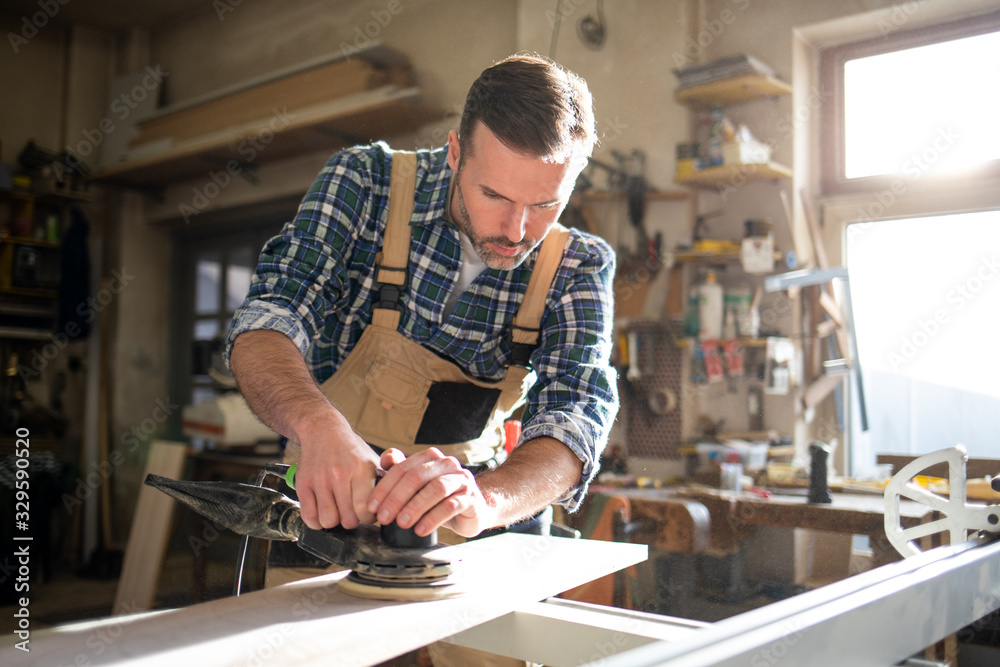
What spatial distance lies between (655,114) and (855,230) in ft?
2.85

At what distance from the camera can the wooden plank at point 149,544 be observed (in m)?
3.23

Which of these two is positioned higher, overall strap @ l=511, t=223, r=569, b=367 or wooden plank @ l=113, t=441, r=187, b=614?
overall strap @ l=511, t=223, r=569, b=367

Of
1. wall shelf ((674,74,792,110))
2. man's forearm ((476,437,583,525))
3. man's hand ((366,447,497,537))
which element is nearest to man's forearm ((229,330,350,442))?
man's hand ((366,447,497,537))

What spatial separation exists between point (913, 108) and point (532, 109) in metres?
2.23

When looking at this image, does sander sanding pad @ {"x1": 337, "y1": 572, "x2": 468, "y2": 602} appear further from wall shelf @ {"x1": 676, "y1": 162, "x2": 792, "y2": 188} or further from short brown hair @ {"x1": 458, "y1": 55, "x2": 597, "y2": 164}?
wall shelf @ {"x1": 676, "y1": 162, "x2": 792, "y2": 188}

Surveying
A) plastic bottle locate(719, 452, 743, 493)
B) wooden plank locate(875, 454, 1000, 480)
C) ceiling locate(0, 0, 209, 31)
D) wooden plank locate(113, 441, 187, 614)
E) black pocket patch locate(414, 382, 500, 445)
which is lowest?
wooden plank locate(113, 441, 187, 614)

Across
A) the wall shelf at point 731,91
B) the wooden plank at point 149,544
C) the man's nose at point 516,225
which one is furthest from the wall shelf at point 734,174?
the wooden plank at point 149,544

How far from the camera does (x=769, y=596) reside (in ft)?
7.18

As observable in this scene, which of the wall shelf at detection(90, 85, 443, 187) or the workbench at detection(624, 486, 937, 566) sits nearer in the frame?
the workbench at detection(624, 486, 937, 566)

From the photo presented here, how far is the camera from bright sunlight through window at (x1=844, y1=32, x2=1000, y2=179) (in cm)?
270

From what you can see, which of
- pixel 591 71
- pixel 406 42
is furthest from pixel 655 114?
pixel 406 42

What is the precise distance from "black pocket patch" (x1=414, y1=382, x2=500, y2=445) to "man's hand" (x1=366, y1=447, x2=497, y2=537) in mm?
462

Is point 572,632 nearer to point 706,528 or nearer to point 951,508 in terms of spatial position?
point 951,508

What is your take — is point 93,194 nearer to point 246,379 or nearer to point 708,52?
point 708,52
